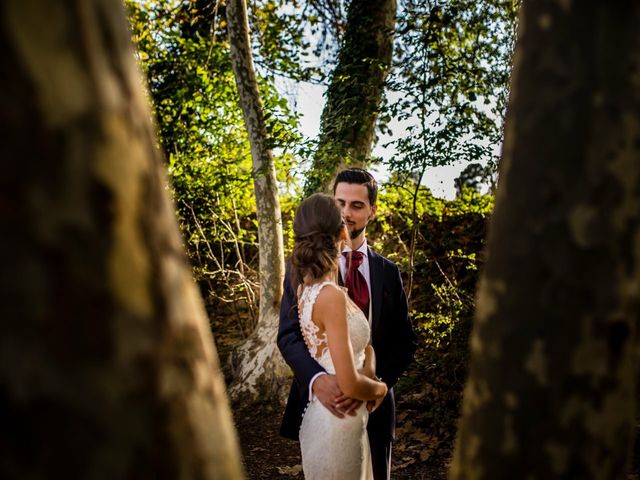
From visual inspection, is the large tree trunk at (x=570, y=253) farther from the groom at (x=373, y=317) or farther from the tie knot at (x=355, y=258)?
the tie knot at (x=355, y=258)

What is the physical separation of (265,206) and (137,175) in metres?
6.15

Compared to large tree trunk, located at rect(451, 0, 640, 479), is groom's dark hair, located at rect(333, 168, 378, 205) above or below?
above

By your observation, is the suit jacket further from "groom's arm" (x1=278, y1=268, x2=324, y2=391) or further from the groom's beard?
the groom's beard

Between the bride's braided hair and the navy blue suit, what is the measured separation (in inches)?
17.5

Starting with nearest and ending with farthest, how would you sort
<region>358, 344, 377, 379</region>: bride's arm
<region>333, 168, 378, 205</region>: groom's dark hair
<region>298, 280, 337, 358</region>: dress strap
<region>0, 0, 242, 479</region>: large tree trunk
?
1. <region>0, 0, 242, 479</region>: large tree trunk
2. <region>298, 280, 337, 358</region>: dress strap
3. <region>358, 344, 377, 379</region>: bride's arm
4. <region>333, 168, 378, 205</region>: groom's dark hair

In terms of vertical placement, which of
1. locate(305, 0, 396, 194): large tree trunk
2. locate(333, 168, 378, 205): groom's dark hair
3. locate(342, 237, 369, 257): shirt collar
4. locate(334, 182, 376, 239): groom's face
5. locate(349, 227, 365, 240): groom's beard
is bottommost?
locate(342, 237, 369, 257): shirt collar

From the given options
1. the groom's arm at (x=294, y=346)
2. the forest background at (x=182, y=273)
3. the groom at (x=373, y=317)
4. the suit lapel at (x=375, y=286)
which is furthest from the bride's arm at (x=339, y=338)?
the forest background at (x=182, y=273)

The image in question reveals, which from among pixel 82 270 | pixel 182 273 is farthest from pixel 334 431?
pixel 82 270

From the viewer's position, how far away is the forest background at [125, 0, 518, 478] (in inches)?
234

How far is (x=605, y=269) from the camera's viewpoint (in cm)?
100

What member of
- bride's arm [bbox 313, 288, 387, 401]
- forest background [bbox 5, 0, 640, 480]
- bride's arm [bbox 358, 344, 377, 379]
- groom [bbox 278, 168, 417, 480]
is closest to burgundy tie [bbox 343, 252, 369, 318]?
groom [bbox 278, 168, 417, 480]

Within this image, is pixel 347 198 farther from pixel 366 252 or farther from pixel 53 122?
pixel 53 122

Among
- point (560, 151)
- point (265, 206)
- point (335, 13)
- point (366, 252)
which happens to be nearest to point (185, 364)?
point (560, 151)

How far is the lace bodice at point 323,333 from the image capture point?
2510 millimetres
